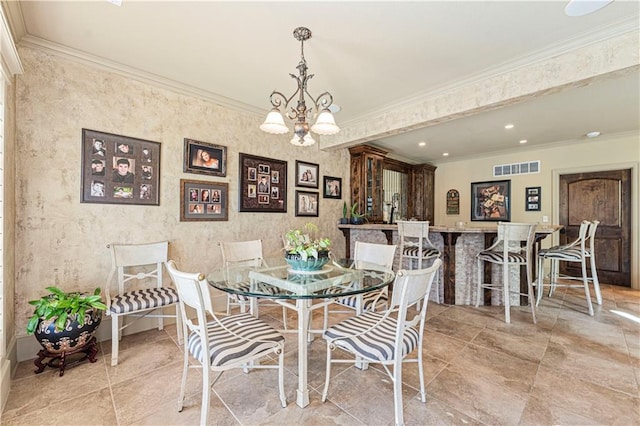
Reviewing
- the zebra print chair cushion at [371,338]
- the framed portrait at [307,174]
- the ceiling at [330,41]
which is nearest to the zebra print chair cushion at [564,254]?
the ceiling at [330,41]

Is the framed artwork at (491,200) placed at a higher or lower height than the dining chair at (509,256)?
higher

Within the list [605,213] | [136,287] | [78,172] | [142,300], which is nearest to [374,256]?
[142,300]

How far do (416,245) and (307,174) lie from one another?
192cm

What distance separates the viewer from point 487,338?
276cm

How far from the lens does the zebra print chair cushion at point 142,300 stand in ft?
7.57

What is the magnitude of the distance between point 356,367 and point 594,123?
4887mm

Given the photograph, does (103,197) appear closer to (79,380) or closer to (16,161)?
(16,161)

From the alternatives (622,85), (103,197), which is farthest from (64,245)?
(622,85)

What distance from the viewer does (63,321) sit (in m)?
2.05

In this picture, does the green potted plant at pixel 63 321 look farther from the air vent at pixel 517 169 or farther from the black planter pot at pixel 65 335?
the air vent at pixel 517 169

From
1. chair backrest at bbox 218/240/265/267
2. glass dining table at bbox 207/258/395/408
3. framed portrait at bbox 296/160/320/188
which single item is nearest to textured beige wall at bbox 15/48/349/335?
chair backrest at bbox 218/240/265/267

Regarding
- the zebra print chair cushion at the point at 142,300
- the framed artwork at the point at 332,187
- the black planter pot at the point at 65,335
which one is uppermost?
the framed artwork at the point at 332,187

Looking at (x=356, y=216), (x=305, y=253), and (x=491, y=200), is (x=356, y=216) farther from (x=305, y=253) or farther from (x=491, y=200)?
(x=491, y=200)

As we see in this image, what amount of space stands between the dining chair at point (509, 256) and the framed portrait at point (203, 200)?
3283mm
